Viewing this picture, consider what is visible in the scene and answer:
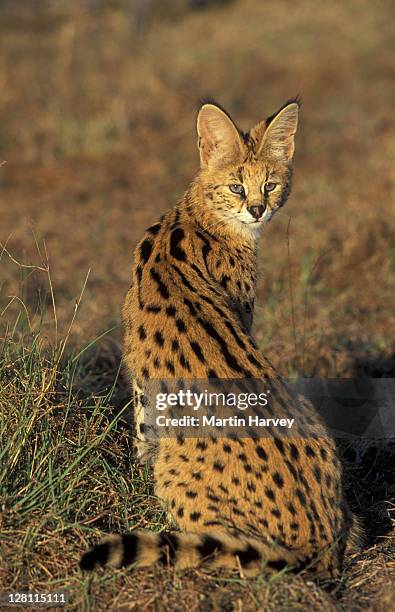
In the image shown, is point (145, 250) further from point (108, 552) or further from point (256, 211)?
point (108, 552)

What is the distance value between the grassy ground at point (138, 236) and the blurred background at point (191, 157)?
0.03 m

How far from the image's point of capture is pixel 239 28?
1608cm

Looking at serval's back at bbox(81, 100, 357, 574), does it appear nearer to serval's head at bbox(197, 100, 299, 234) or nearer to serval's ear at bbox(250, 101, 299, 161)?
serval's head at bbox(197, 100, 299, 234)

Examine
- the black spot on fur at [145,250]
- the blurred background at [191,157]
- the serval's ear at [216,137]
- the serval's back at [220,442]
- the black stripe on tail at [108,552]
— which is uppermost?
Answer: the blurred background at [191,157]

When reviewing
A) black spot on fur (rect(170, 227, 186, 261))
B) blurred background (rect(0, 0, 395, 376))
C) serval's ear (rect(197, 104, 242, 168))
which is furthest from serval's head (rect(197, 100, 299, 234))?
blurred background (rect(0, 0, 395, 376))

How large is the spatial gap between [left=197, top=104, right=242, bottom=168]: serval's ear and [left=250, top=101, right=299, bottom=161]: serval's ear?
0.15 m

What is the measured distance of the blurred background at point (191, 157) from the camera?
6.39 m

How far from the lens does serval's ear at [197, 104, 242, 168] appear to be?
4438mm

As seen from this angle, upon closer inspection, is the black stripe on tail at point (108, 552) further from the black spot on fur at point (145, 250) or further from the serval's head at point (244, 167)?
the serval's head at point (244, 167)

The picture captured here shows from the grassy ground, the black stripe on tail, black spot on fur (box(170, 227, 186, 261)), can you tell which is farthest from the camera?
black spot on fur (box(170, 227, 186, 261))

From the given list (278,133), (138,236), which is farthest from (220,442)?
(138,236)

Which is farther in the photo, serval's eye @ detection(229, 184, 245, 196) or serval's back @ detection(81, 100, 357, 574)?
serval's eye @ detection(229, 184, 245, 196)

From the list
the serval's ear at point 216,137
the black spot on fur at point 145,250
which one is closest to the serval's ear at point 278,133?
the serval's ear at point 216,137

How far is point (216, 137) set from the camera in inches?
178
